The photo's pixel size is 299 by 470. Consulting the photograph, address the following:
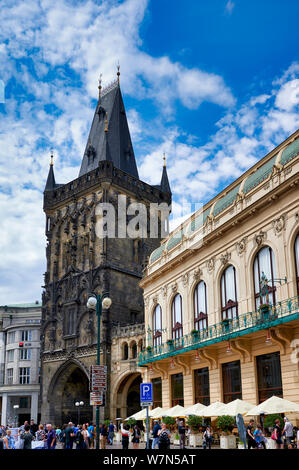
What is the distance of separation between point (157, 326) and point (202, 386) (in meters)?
8.93

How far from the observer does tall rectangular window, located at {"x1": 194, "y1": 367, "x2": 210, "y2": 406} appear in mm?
31631

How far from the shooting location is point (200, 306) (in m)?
34.1

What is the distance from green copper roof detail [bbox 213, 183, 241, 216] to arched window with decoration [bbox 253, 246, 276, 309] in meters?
4.66

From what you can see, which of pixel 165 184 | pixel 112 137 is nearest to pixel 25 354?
pixel 165 184

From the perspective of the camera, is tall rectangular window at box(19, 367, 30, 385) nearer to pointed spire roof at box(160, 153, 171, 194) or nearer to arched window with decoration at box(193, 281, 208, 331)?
pointed spire roof at box(160, 153, 171, 194)

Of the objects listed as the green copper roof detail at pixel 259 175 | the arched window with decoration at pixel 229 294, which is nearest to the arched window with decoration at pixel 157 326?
the arched window with decoration at pixel 229 294

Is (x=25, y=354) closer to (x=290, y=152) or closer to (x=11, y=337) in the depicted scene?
(x=11, y=337)

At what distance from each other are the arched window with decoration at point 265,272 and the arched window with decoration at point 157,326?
13.3m

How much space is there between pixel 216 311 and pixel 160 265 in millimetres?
9510

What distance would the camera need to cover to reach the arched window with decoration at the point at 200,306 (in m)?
33.4

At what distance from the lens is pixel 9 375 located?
79375mm

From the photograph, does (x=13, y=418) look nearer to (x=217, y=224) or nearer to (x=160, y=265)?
(x=160, y=265)
